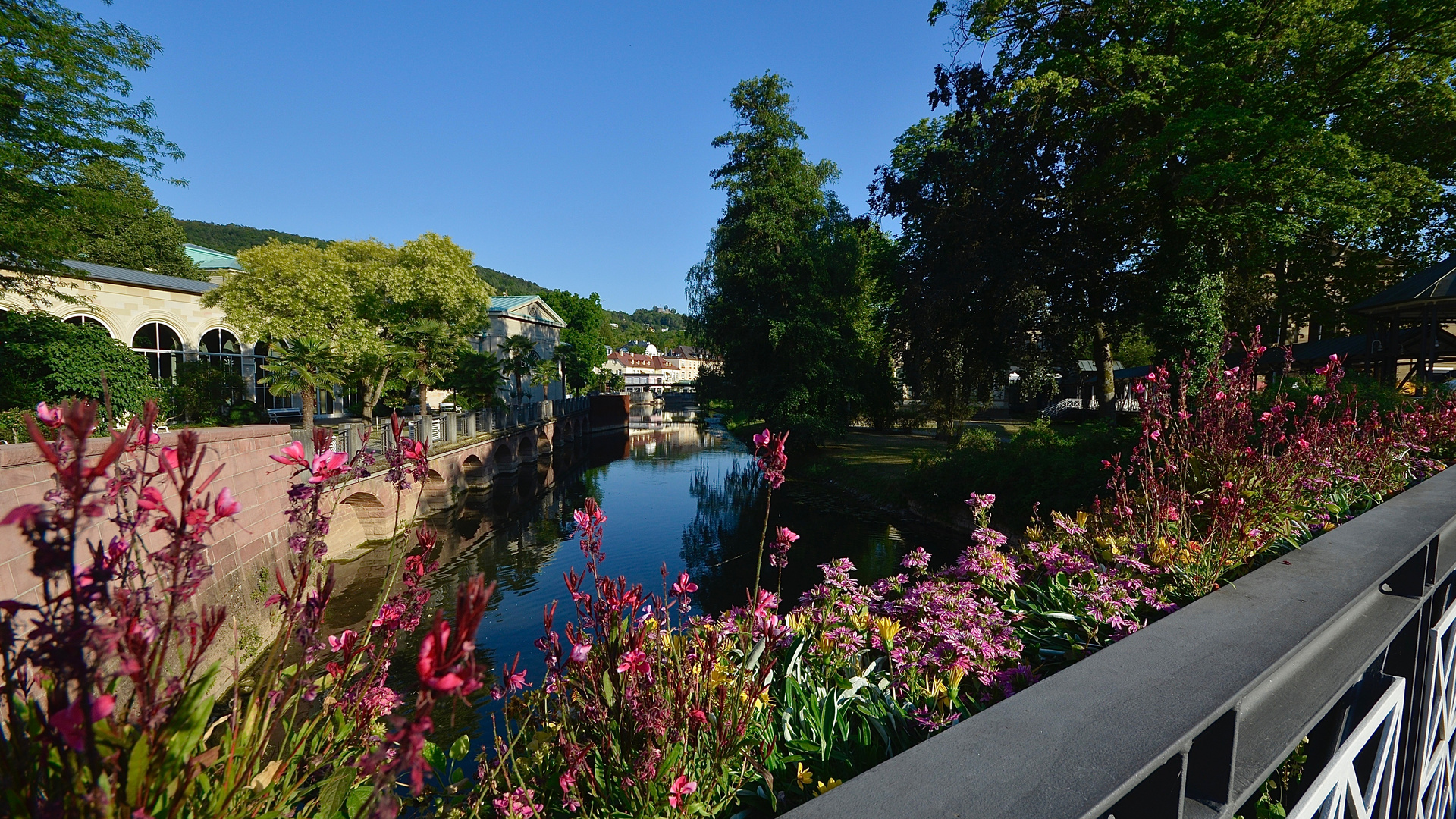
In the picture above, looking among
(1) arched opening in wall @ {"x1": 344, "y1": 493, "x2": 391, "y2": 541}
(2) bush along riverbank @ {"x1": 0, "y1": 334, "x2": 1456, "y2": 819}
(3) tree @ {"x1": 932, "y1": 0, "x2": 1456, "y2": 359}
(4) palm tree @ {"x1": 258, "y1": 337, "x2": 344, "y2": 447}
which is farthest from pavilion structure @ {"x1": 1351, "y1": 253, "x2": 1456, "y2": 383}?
(4) palm tree @ {"x1": 258, "y1": 337, "x2": 344, "y2": 447}

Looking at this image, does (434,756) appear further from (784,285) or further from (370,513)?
(784,285)

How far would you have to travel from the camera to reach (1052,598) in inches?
132

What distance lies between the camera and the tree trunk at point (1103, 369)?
16828mm

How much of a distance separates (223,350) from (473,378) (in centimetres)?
924

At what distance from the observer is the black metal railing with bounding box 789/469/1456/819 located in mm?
989

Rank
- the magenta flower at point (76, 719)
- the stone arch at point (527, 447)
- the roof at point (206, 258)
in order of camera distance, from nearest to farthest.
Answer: the magenta flower at point (76, 719), the stone arch at point (527, 447), the roof at point (206, 258)

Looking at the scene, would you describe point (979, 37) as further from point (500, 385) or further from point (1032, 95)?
point (500, 385)

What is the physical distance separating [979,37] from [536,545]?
52.1 ft

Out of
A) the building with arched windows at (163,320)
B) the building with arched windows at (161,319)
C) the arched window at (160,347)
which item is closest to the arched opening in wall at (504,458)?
the building with arched windows at (163,320)

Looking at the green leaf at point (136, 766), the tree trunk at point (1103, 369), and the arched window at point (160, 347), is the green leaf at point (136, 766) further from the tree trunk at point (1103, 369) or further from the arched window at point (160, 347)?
the arched window at point (160, 347)

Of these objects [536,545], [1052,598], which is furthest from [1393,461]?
[536,545]

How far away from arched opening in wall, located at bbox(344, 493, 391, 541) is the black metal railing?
1647 centimetres

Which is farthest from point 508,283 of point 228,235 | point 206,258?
point 206,258

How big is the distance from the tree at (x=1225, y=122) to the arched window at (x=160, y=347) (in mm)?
25708
